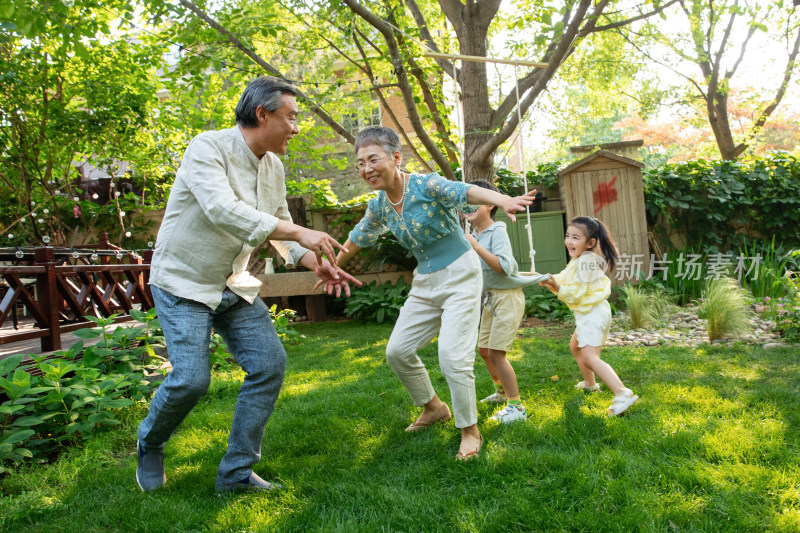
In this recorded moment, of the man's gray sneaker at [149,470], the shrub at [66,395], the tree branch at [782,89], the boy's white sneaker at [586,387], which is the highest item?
the tree branch at [782,89]

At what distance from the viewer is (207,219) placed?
259 centimetres

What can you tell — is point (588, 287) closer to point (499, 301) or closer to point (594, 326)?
point (594, 326)

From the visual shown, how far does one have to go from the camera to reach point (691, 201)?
9914 millimetres

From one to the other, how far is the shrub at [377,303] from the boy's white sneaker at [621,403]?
16.4 ft

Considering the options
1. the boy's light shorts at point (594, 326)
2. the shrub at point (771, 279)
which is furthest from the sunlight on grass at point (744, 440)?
the shrub at point (771, 279)

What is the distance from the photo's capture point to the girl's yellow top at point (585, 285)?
4.00 m

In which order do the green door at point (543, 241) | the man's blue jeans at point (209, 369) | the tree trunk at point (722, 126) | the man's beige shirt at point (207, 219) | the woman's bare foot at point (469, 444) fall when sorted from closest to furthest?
the man's beige shirt at point (207, 219) → the man's blue jeans at point (209, 369) → the woman's bare foot at point (469, 444) → the green door at point (543, 241) → the tree trunk at point (722, 126)

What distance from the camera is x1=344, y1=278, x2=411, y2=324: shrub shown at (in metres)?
8.50

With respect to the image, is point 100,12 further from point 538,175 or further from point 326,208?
point 538,175

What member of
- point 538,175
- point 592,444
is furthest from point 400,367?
point 538,175

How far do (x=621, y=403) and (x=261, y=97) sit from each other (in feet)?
8.87

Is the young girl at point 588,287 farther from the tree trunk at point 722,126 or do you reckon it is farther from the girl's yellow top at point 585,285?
the tree trunk at point 722,126

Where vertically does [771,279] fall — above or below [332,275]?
below

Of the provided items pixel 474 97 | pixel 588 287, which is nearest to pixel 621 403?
pixel 588 287
